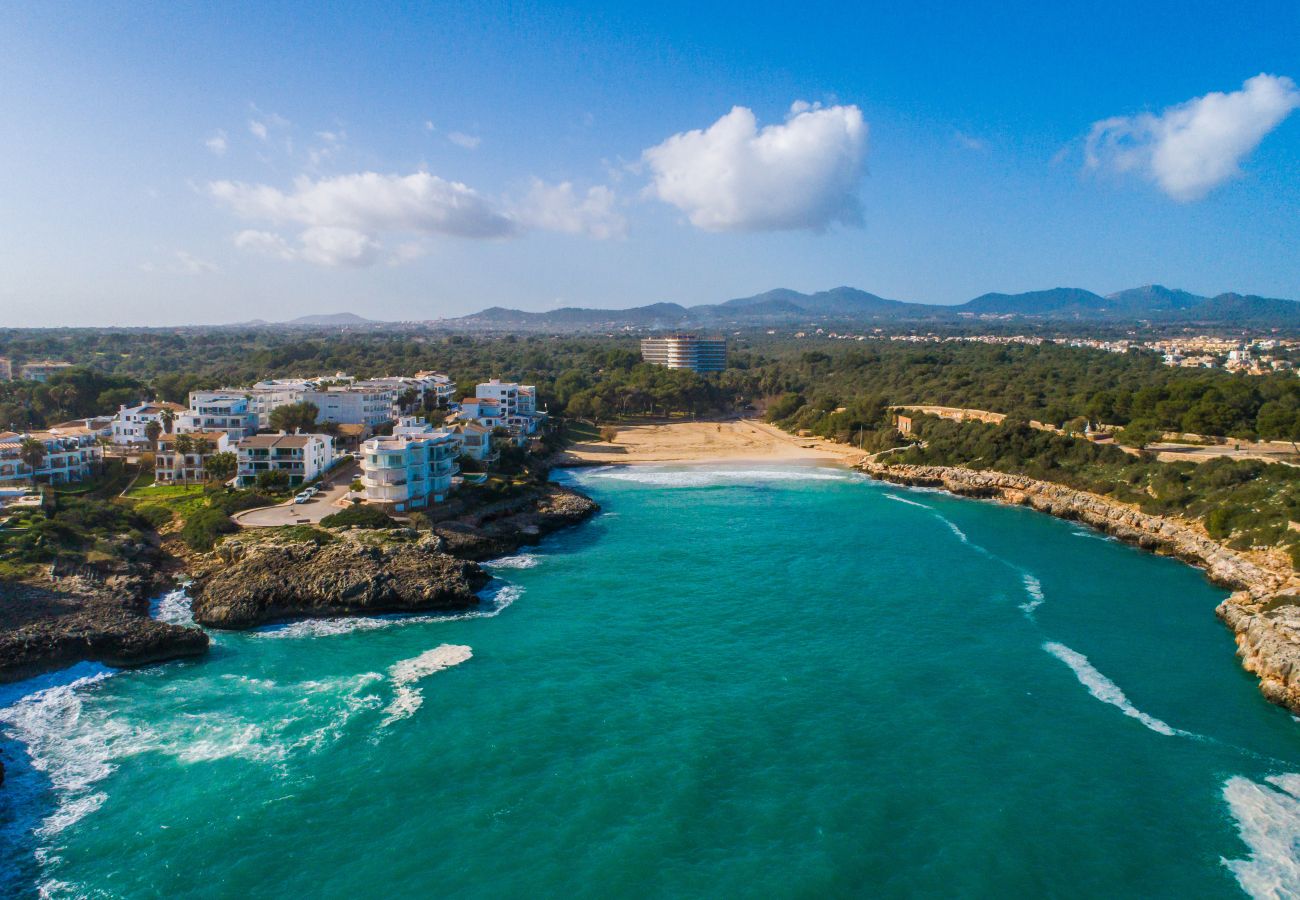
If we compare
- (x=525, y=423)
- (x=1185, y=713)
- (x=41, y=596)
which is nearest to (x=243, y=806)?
(x=41, y=596)

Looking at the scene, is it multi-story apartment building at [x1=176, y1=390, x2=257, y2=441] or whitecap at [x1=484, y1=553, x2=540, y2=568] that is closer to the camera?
whitecap at [x1=484, y1=553, x2=540, y2=568]

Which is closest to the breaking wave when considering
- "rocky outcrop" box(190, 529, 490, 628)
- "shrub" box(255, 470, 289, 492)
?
"rocky outcrop" box(190, 529, 490, 628)

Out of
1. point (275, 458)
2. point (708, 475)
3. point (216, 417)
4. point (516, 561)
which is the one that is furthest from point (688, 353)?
point (516, 561)

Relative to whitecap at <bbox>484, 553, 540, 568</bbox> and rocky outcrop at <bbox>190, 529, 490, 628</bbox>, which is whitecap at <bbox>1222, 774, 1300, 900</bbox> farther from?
whitecap at <bbox>484, 553, 540, 568</bbox>

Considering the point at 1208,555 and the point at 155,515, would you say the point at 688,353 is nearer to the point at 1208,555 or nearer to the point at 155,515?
the point at 1208,555

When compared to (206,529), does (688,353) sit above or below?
above

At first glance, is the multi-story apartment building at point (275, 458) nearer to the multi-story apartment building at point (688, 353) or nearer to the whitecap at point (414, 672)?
the whitecap at point (414, 672)
